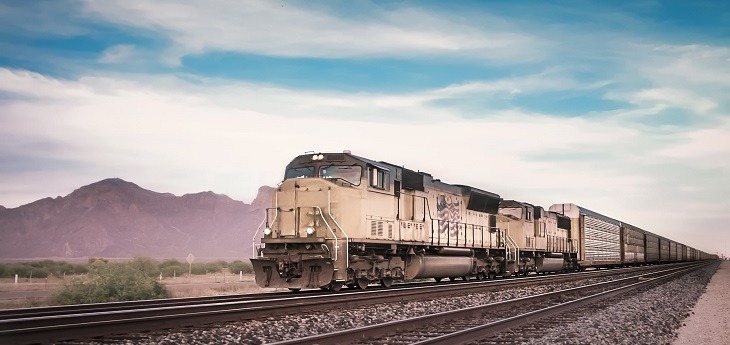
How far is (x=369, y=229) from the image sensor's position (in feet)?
54.6

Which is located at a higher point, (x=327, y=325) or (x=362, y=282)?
(x=362, y=282)

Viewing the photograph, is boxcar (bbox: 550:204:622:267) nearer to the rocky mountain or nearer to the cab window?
the cab window

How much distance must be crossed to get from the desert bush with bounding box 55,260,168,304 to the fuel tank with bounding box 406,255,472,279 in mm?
8452

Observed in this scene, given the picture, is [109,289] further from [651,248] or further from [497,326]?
[651,248]

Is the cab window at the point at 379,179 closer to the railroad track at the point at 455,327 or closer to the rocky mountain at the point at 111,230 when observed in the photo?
the railroad track at the point at 455,327

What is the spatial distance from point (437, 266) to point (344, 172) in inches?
207

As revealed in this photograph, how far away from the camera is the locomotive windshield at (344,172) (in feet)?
54.4

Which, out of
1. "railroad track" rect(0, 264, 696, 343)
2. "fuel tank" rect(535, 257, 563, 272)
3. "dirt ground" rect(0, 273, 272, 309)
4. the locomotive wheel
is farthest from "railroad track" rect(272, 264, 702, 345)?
"fuel tank" rect(535, 257, 563, 272)

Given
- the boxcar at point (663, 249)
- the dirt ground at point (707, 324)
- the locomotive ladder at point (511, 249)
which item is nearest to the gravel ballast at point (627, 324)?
the dirt ground at point (707, 324)

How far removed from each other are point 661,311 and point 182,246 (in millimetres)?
172030

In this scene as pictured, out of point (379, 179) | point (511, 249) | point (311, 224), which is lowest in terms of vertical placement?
point (511, 249)

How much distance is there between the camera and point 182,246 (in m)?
176

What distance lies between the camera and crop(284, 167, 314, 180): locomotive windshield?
16938mm

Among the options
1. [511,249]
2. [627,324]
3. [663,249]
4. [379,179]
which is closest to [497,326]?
[627,324]
